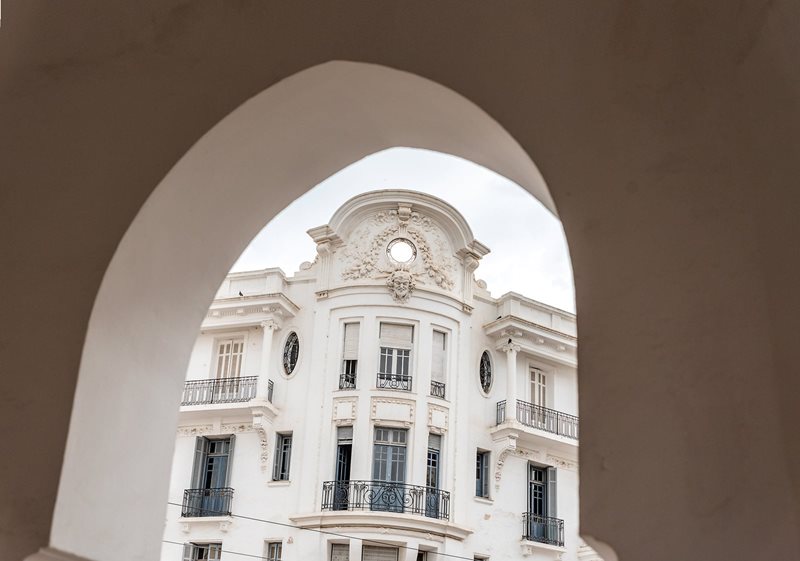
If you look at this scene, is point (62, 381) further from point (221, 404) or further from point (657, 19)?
point (221, 404)

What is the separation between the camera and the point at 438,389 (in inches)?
709

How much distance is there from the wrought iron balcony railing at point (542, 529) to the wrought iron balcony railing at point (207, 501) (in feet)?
18.7

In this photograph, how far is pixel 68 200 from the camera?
8.43 ft

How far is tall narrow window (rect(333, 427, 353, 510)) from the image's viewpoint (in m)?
17.0

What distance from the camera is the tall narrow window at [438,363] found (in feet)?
59.1

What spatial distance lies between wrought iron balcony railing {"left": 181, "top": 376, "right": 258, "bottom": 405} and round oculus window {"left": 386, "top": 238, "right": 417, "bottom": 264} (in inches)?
143

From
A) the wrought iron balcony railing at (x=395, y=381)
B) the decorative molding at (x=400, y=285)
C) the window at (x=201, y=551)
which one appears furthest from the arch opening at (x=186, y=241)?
the window at (x=201, y=551)

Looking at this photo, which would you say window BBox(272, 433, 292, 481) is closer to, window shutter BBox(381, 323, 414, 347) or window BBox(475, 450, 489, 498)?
window shutter BBox(381, 323, 414, 347)

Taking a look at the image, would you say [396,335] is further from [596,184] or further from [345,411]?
[596,184]

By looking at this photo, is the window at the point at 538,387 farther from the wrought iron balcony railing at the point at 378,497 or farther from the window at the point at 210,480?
the window at the point at 210,480

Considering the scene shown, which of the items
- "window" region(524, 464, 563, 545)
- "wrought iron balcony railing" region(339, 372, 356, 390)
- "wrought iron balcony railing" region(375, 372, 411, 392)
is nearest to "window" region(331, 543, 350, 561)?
"wrought iron balcony railing" region(339, 372, 356, 390)

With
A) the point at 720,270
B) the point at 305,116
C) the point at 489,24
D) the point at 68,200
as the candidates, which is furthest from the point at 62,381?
the point at 720,270

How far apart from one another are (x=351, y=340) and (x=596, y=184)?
637 inches

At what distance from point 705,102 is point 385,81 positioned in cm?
84
